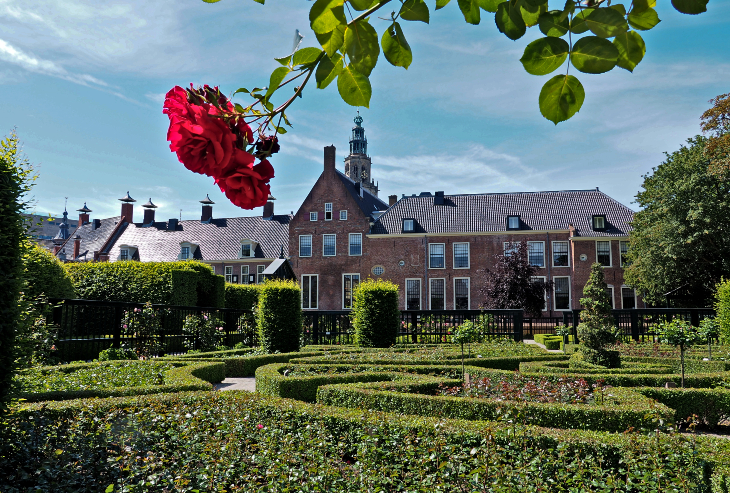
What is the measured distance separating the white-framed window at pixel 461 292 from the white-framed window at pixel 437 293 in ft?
2.47

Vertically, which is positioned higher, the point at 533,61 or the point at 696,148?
the point at 696,148

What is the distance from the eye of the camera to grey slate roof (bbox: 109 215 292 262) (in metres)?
40.2

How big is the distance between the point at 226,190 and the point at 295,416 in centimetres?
500

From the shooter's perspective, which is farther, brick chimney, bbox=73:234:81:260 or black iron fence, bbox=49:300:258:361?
brick chimney, bbox=73:234:81:260

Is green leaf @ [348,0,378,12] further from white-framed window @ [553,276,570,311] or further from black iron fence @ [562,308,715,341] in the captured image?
white-framed window @ [553,276,570,311]

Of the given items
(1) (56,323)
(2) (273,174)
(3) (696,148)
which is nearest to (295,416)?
(2) (273,174)

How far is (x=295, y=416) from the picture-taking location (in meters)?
5.57

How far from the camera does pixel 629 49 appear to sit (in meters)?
1.06

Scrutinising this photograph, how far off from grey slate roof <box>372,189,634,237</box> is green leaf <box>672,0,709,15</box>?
31.8 meters

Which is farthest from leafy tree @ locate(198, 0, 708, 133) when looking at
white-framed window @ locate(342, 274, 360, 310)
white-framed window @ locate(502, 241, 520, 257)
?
white-framed window @ locate(342, 274, 360, 310)

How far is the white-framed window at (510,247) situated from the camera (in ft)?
89.5

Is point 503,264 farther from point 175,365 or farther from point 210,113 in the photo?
point 210,113

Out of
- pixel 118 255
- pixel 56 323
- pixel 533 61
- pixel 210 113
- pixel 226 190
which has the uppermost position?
pixel 118 255

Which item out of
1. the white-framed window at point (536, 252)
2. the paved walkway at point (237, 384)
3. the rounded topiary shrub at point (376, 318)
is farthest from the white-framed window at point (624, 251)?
the paved walkway at point (237, 384)
